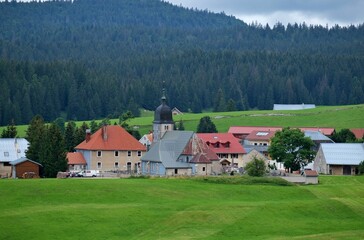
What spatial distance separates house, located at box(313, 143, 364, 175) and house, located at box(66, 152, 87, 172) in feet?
83.4

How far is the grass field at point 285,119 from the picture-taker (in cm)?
15225

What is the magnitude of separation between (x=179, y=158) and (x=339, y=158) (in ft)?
57.1

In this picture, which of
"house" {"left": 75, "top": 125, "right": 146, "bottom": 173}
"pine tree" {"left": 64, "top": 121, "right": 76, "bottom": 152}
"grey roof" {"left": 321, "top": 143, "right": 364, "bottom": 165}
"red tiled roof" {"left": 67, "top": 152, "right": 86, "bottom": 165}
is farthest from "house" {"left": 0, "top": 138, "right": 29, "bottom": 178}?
"grey roof" {"left": 321, "top": 143, "right": 364, "bottom": 165}

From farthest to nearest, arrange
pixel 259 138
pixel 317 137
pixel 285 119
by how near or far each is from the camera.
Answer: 1. pixel 285 119
2. pixel 259 138
3. pixel 317 137

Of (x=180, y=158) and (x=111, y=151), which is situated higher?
(x=111, y=151)

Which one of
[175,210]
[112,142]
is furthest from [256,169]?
[175,210]

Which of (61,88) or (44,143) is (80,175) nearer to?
(44,143)

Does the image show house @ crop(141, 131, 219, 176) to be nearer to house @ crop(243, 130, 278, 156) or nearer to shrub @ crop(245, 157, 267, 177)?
shrub @ crop(245, 157, 267, 177)

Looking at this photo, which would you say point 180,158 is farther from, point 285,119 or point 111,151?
point 285,119

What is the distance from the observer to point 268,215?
195 feet

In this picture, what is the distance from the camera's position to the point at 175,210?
60.1 meters

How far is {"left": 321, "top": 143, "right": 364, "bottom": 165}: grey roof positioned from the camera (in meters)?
95.5

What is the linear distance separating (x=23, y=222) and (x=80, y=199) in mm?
9274

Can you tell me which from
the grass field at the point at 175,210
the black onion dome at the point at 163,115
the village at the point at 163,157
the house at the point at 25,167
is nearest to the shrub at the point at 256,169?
the village at the point at 163,157
